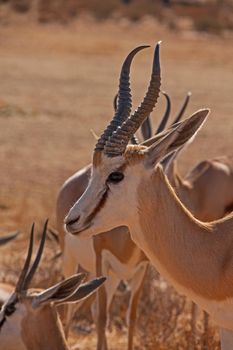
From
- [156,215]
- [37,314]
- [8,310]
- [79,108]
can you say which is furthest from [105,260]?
[79,108]

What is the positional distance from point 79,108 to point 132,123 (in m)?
21.1

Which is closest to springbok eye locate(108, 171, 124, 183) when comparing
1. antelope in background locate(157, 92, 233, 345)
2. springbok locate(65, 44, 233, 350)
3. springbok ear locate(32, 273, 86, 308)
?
springbok locate(65, 44, 233, 350)

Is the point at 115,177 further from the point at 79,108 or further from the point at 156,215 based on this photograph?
the point at 79,108

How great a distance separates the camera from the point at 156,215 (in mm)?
5992

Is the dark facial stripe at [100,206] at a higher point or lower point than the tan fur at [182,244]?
higher

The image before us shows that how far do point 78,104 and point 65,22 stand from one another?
22189mm

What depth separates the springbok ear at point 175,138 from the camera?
19.0ft

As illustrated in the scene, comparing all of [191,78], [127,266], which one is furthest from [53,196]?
Result: [191,78]

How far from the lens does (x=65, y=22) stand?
1951 inches

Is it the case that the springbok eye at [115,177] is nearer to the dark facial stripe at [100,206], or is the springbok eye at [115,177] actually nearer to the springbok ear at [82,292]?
the dark facial stripe at [100,206]

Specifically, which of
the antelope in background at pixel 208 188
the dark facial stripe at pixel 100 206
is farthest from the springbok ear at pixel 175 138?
the antelope in background at pixel 208 188

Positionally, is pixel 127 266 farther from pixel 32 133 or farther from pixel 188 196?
pixel 32 133

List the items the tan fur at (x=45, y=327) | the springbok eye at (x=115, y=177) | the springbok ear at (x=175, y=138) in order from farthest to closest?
the tan fur at (x=45, y=327)
the springbok eye at (x=115, y=177)
the springbok ear at (x=175, y=138)

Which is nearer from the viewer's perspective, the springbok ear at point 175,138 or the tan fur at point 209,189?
the springbok ear at point 175,138
